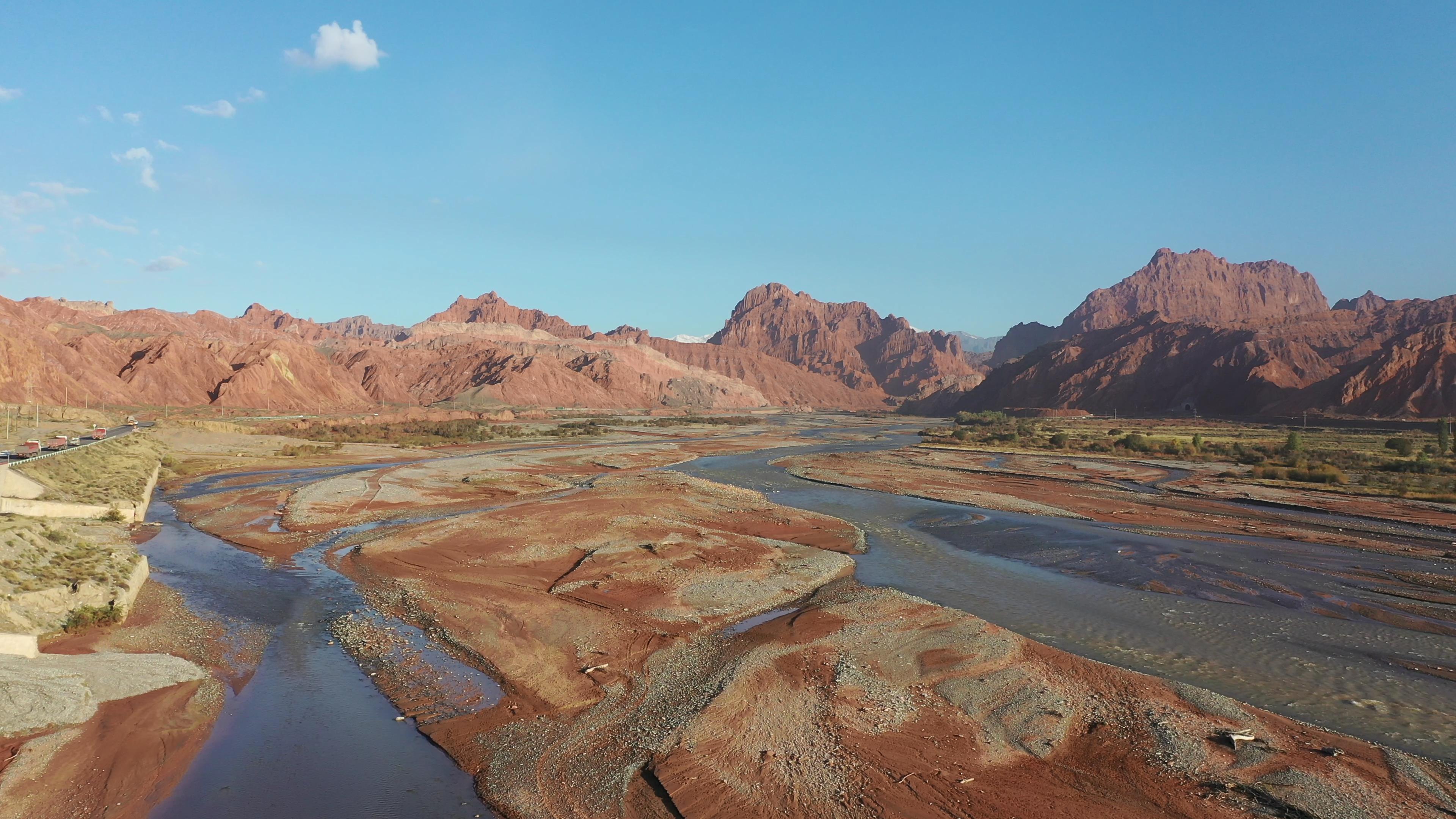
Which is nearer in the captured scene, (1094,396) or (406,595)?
(406,595)

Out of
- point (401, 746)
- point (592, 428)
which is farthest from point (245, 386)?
point (401, 746)

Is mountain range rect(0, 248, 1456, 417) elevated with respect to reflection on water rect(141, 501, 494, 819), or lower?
A: elevated

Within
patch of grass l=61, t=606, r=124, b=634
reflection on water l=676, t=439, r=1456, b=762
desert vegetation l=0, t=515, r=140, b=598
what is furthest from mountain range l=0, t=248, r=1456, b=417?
reflection on water l=676, t=439, r=1456, b=762

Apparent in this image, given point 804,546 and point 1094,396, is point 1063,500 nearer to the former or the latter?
point 804,546

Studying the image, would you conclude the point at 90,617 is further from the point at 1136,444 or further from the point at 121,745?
the point at 1136,444

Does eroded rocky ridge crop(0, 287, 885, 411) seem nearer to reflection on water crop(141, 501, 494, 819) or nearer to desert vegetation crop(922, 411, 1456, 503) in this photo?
desert vegetation crop(922, 411, 1456, 503)

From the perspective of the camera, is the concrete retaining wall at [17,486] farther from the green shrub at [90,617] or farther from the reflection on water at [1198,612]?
the reflection on water at [1198,612]

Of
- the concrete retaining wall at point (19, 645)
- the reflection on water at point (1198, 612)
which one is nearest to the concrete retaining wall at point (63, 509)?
the concrete retaining wall at point (19, 645)
